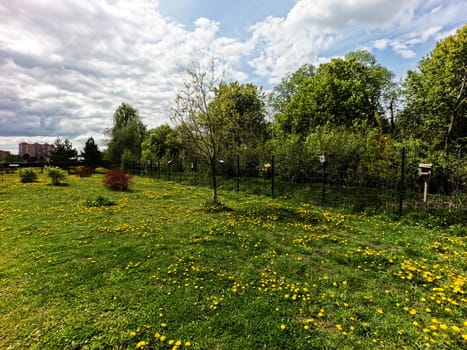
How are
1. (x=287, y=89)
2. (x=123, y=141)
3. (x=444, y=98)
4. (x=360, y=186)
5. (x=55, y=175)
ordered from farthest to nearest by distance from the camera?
(x=123, y=141) < (x=287, y=89) < (x=55, y=175) < (x=444, y=98) < (x=360, y=186)

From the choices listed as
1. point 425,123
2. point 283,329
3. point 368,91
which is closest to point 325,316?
point 283,329

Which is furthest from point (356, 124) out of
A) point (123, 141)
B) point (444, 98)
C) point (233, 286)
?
point (123, 141)

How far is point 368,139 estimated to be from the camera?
912 cm

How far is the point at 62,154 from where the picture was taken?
3350 cm

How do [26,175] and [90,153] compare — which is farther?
[90,153]

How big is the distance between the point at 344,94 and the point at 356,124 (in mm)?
4042

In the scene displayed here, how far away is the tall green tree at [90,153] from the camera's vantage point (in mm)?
34719

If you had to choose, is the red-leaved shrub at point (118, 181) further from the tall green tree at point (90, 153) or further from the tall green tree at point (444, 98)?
the tall green tree at point (90, 153)

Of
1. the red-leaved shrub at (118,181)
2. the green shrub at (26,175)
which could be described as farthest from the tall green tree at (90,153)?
the red-leaved shrub at (118,181)

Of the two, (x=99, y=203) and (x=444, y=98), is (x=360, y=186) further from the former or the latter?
(x=99, y=203)

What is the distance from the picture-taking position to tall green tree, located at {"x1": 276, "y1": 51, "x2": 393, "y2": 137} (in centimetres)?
1539

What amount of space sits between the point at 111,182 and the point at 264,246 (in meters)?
12.1

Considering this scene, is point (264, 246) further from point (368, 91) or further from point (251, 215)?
Result: point (368, 91)

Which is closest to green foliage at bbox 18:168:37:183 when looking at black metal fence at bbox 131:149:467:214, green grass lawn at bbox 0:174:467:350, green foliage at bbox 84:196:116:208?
green foliage at bbox 84:196:116:208
